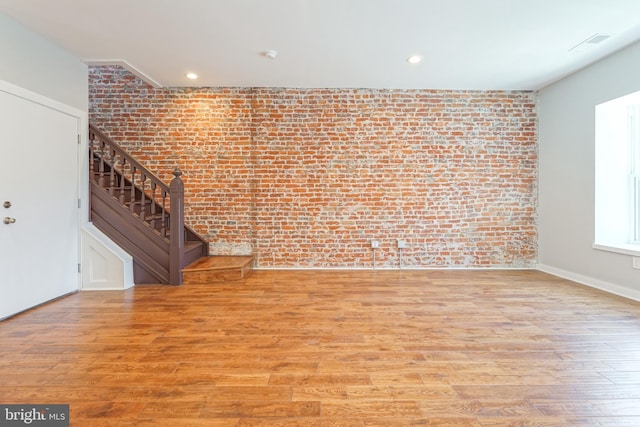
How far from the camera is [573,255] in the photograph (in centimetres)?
460

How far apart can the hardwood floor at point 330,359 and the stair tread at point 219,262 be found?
667 millimetres

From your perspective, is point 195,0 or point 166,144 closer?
point 195,0

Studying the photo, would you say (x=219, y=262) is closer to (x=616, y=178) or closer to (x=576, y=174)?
(x=576, y=174)

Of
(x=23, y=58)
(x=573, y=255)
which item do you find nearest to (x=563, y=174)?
(x=573, y=255)

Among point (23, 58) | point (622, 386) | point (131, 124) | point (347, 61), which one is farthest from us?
Result: point (131, 124)

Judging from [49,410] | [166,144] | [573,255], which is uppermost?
[166,144]

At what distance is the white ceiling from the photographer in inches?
118

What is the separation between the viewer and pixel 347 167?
5254 mm

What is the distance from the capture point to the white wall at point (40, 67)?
3133mm

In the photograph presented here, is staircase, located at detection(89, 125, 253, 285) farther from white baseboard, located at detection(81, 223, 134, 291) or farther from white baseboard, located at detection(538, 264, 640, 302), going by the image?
white baseboard, located at detection(538, 264, 640, 302)

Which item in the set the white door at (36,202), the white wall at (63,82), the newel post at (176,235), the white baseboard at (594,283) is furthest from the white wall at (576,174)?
the white door at (36,202)

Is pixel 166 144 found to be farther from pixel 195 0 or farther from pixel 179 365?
pixel 179 365

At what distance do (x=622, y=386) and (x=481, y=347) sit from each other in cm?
77

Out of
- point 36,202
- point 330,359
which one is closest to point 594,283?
point 330,359
